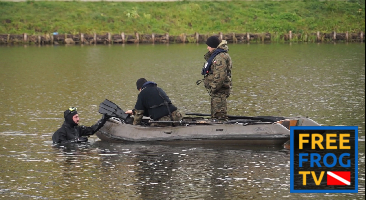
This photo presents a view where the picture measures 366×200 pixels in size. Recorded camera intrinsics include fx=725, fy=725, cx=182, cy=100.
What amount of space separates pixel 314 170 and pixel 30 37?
162 ft

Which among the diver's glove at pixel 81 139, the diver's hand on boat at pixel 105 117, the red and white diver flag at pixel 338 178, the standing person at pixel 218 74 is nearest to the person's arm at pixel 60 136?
the diver's glove at pixel 81 139

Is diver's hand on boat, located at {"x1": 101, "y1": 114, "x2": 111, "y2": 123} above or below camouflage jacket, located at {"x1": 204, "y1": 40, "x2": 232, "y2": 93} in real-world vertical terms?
below

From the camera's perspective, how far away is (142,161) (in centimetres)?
1697

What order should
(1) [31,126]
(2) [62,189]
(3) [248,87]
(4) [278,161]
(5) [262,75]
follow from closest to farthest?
(2) [62,189], (4) [278,161], (1) [31,126], (3) [248,87], (5) [262,75]

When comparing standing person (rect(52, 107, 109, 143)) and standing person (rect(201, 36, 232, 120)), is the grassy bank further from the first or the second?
standing person (rect(201, 36, 232, 120))

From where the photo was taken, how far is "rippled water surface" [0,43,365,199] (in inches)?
580

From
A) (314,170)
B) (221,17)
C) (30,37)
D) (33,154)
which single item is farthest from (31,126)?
(221,17)

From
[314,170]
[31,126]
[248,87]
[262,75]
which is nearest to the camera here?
[314,170]

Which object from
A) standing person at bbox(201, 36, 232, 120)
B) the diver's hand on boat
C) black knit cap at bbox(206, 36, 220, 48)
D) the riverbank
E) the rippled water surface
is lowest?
the rippled water surface

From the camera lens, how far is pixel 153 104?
18469 mm

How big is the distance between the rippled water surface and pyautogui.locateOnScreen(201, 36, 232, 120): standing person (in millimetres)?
1312

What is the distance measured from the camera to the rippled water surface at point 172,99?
48.3ft

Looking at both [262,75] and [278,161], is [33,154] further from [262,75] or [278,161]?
[262,75]

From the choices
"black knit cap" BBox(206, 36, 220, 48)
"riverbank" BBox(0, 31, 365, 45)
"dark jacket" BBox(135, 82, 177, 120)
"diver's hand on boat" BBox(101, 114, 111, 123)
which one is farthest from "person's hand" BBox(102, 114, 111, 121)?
"riverbank" BBox(0, 31, 365, 45)
